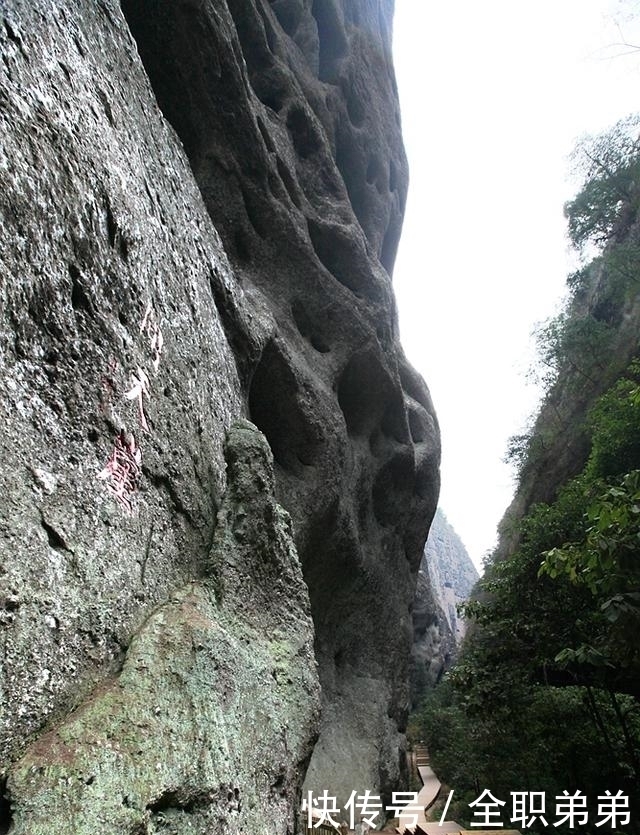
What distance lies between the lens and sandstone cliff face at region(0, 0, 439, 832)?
2031 millimetres

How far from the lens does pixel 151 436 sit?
125 inches

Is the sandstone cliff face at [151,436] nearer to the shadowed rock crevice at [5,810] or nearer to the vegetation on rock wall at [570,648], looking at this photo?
the shadowed rock crevice at [5,810]

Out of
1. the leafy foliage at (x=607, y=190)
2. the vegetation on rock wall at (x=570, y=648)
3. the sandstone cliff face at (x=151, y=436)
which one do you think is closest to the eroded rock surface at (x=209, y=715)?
the sandstone cliff face at (x=151, y=436)

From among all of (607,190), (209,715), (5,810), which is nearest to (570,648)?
(209,715)

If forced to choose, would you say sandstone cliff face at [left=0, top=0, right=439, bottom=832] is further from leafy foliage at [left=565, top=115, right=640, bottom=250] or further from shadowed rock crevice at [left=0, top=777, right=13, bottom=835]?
leafy foliage at [left=565, top=115, right=640, bottom=250]

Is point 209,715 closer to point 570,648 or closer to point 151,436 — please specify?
point 151,436

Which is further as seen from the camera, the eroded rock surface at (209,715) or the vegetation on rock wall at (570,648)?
the vegetation on rock wall at (570,648)

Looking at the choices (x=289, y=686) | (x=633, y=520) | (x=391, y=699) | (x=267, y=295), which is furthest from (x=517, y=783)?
(x=267, y=295)

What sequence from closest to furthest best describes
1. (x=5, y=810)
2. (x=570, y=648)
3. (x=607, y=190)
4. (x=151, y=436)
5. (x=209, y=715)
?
(x=5, y=810)
(x=209, y=715)
(x=151, y=436)
(x=570, y=648)
(x=607, y=190)

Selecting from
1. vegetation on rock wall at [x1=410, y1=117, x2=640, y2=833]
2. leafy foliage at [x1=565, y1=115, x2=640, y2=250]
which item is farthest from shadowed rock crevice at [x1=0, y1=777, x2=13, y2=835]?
leafy foliage at [x1=565, y1=115, x2=640, y2=250]

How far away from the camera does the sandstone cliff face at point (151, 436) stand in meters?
2.03

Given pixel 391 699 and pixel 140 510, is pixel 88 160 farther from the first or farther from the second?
pixel 391 699

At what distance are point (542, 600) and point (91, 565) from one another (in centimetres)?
751

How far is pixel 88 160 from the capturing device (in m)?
2.98
